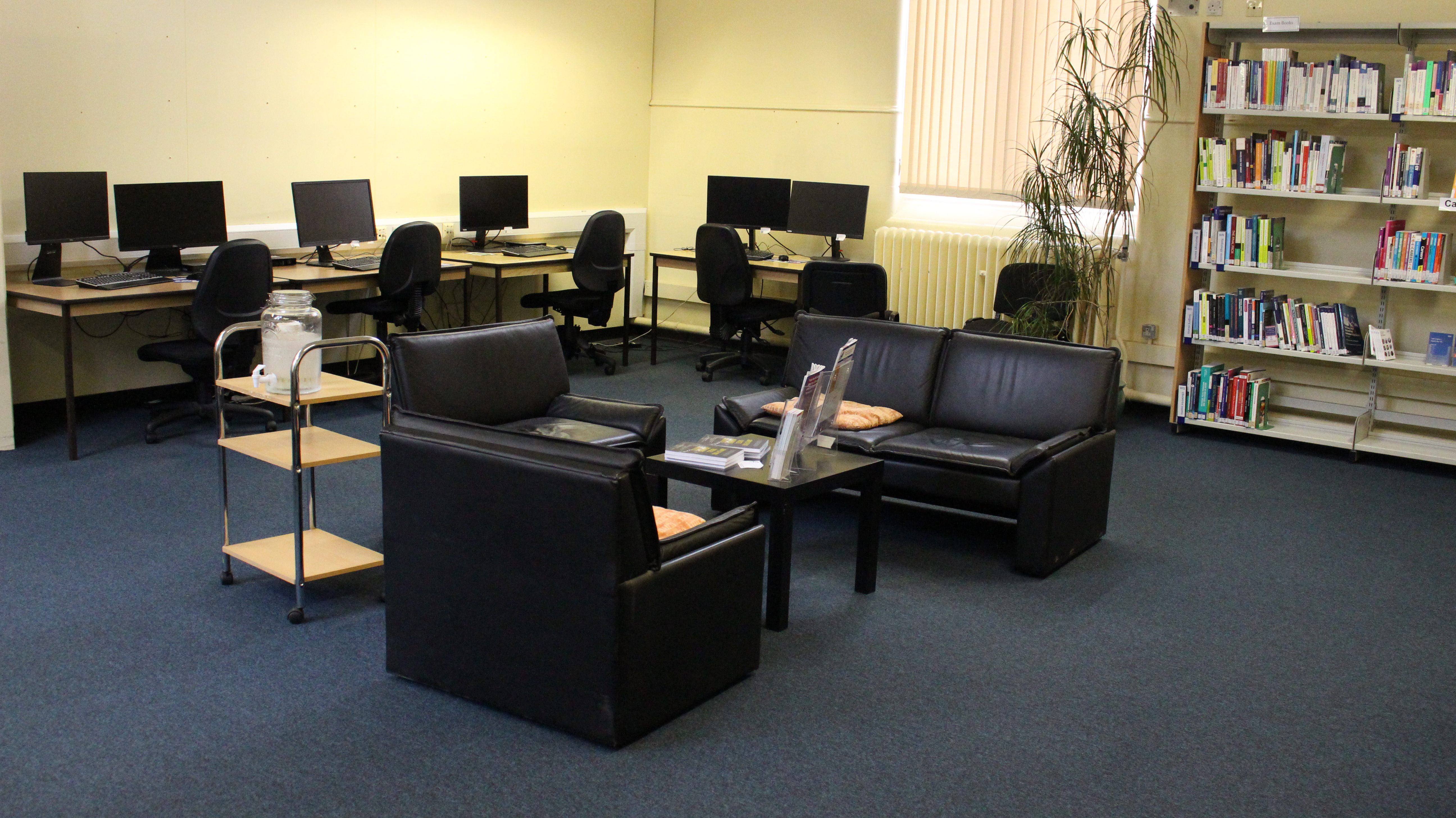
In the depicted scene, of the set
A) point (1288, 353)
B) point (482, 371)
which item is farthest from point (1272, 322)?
point (482, 371)

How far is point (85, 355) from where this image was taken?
606 centimetres

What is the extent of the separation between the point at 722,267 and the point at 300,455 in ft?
14.0

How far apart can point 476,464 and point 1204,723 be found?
1.99 m

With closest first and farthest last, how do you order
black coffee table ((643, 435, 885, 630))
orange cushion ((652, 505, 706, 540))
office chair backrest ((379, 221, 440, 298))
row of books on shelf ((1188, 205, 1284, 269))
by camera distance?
orange cushion ((652, 505, 706, 540)) < black coffee table ((643, 435, 885, 630)) < row of books on shelf ((1188, 205, 1284, 269)) < office chair backrest ((379, 221, 440, 298))

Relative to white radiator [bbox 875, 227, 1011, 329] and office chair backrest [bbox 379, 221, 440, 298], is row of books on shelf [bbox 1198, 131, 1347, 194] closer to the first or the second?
white radiator [bbox 875, 227, 1011, 329]

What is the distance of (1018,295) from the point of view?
22.9ft

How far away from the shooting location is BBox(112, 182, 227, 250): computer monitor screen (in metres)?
5.75

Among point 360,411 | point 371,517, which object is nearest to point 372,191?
point 360,411

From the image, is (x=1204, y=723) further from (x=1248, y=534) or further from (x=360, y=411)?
(x=360, y=411)

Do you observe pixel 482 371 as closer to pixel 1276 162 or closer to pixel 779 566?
pixel 779 566

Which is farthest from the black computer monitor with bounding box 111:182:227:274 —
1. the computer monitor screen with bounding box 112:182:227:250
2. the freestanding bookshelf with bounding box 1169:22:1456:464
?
the freestanding bookshelf with bounding box 1169:22:1456:464

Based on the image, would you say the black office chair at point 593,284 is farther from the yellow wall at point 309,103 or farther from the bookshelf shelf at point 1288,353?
the bookshelf shelf at point 1288,353

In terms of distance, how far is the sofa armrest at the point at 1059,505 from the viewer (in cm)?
412

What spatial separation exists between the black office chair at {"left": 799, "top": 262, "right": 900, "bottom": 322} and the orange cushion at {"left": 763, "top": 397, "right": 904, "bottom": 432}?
198 cm
